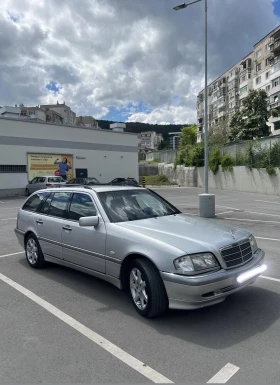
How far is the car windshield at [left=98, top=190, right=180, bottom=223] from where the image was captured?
187 inches

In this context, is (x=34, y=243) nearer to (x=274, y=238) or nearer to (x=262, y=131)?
(x=274, y=238)

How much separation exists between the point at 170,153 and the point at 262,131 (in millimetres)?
12476

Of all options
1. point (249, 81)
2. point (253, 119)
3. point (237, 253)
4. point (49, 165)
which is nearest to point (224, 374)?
point (237, 253)

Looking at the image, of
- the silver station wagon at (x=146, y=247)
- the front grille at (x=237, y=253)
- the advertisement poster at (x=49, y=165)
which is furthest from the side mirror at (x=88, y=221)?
the advertisement poster at (x=49, y=165)

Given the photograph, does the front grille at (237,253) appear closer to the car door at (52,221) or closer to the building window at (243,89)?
the car door at (52,221)

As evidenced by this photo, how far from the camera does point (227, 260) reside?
3854mm

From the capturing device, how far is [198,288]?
11.6 feet

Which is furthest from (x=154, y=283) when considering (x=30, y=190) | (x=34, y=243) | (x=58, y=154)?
(x=58, y=154)

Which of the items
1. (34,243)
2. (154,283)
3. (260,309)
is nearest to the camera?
(154,283)

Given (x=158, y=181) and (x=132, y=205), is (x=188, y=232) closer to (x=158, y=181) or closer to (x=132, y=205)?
(x=132, y=205)

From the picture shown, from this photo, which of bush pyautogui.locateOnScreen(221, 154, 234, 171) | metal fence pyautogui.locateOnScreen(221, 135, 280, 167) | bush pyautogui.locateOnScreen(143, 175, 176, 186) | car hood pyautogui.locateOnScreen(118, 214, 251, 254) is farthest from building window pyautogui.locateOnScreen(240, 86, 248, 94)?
car hood pyautogui.locateOnScreen(118, 214, 251, 254)

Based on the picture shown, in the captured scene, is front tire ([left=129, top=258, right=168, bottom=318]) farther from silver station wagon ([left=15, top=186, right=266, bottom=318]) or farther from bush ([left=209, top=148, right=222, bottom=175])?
bush ([left=209, top=148, right=222, bottom=175])

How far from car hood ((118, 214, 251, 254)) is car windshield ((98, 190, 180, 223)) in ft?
0.66

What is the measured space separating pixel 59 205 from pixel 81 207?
0.69 meters
